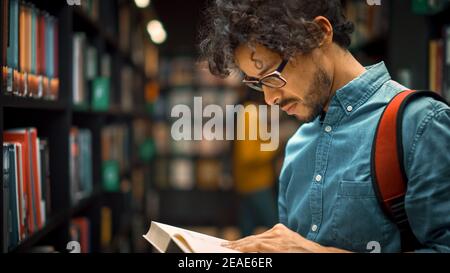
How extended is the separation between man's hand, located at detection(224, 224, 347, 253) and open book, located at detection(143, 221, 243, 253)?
0.04 meters

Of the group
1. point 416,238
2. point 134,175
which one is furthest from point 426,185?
point 134,175

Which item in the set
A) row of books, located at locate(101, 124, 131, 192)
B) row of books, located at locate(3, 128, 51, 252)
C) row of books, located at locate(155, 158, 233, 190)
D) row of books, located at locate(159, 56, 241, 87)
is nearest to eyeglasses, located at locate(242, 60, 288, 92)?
row of books, located at locate(3, 128, 51, 252)

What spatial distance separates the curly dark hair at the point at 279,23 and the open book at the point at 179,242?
1.30 ft

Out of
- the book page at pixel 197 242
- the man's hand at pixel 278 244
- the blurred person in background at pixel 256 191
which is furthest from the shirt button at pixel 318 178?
the blurred person in background at pixel 256 191

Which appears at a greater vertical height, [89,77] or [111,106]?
[89,77]

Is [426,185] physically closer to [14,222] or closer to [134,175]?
[14,222]

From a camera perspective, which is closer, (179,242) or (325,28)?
(179,242)

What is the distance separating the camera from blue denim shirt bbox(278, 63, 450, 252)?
34.4 inches

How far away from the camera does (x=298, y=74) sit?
1.05 meters

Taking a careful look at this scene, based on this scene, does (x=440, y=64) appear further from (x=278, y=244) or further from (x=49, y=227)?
(x=49, y=227)

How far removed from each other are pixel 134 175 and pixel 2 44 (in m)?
2.80

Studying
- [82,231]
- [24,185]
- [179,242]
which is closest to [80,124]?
[82,231]

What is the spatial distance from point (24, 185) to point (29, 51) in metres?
0.36
